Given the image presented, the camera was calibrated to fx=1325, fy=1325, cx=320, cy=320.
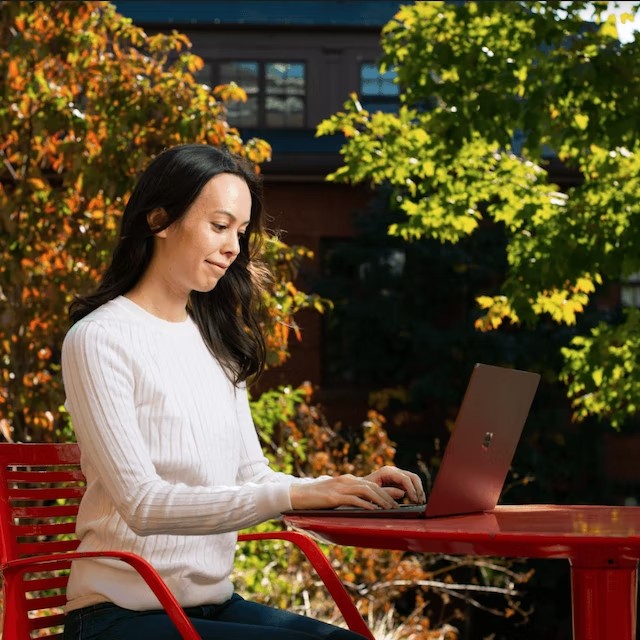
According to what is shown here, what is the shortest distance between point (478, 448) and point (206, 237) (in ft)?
2.58

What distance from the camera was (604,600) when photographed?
296 cm

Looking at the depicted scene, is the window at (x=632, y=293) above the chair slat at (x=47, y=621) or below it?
above

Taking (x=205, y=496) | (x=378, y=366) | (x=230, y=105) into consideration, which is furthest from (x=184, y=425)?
(x=230, y=105)

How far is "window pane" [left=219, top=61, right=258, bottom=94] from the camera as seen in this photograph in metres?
21.8

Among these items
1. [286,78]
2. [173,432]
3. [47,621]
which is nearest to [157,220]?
[173,432]

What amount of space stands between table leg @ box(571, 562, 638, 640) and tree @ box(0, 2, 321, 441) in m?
5.04

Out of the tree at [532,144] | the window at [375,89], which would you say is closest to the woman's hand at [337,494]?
the tree at [532,144]

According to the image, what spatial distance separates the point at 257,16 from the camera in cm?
2209

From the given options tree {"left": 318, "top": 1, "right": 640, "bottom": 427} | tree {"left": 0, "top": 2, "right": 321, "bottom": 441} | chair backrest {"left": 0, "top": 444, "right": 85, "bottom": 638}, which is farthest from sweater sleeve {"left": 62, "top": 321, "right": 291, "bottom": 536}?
tree {"left": 318, "top": 1, "right": 640, "bottom": 427}

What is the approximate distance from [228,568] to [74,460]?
21.4 inches

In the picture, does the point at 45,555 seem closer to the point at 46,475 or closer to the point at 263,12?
the point at 46,475

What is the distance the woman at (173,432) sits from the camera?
2.75m

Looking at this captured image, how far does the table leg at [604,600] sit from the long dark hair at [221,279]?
0.97 meters

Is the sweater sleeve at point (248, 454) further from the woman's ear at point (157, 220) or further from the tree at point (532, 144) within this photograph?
the tree at point (532, 144)
